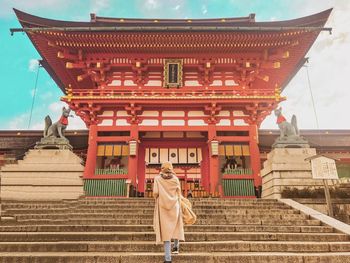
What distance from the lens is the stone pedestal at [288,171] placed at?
11.3 m

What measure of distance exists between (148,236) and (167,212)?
1.95 metres

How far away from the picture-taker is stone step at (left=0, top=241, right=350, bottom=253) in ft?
18.6

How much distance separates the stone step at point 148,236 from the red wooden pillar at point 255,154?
757cm

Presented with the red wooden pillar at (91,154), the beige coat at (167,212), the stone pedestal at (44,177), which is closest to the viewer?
the beige coat at (167,212)

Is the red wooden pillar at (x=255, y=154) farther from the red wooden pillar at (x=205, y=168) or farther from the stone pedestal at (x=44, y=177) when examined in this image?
the stone pedestal at (x=44, y=177)

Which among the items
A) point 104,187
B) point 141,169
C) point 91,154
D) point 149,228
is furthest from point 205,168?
point 149,228

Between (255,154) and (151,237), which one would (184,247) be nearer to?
(151,237)

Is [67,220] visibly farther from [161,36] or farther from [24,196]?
[161,36]

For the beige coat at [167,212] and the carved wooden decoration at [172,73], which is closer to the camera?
the beige coat at [167,212]

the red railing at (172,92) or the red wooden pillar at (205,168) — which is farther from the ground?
the red railing at (172,92)

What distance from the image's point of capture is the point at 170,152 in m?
16.6

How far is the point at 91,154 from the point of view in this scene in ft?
48.3

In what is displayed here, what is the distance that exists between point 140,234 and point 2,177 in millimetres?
8979

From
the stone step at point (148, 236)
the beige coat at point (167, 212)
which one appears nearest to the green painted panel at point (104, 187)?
the stone step at point (148, 236)
